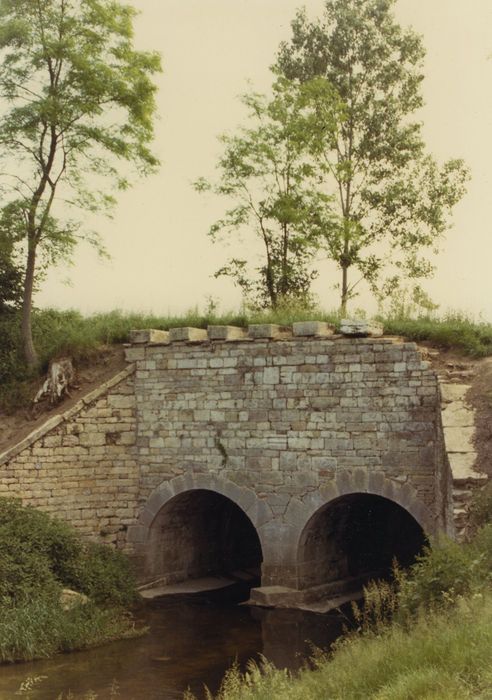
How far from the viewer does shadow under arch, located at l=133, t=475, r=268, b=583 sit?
13828mm

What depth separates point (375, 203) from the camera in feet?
80.1

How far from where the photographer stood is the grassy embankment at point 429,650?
5.52 metres

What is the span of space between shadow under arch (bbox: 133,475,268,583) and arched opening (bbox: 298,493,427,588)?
106 cm

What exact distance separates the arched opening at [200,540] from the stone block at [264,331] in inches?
118

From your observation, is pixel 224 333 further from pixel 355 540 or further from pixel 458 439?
pixel 458 439

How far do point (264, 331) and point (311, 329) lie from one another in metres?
0.84

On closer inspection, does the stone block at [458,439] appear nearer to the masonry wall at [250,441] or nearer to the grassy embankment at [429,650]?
the masonry wall at [250,441]

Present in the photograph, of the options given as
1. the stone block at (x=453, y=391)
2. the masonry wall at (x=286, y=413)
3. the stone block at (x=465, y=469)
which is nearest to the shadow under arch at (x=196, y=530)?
the masonry wall at (x=286, y=413)

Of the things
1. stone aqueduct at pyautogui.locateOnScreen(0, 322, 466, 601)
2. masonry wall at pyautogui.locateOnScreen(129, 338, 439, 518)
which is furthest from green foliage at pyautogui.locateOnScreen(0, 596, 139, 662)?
masonry wall at pyautogui.locateOnScreen(129, 338, 439, 518)

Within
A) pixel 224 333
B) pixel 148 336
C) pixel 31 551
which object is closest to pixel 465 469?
pixel 224 333

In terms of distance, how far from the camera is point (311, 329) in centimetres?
1304

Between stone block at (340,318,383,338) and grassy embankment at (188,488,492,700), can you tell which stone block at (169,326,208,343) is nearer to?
stone block at (340,318,383,338)

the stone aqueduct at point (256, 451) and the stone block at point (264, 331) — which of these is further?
the stone block at point (264, 331)

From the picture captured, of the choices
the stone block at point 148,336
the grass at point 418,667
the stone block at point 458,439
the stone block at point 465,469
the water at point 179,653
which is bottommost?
the water at point 179,653
